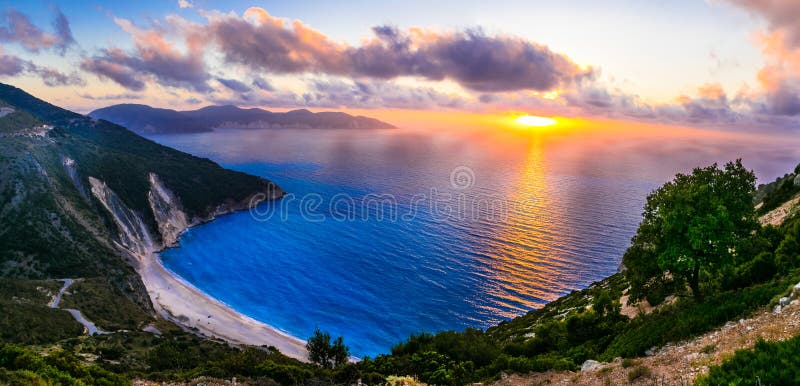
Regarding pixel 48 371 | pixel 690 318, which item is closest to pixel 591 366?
pixel 690 318

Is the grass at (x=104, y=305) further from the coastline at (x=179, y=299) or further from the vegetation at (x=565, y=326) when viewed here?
the coastline at (x=179, y=299)

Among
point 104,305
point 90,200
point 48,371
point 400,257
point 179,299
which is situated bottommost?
point 179,299

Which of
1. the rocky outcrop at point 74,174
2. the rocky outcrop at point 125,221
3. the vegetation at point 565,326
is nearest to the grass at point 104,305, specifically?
the vegetation at point 565,326

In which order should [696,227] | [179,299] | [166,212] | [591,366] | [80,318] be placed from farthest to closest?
1. [166,212]
2. [179,299]
3. [80,318]
4. [696,227]
5. [591,366]

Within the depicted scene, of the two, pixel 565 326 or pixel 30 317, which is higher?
pixel 565 326

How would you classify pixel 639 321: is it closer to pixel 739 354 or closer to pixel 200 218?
pixel 739 354

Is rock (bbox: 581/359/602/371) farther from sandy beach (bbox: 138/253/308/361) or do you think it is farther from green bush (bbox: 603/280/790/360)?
sandy beach (bbox: 138/253/308/361)

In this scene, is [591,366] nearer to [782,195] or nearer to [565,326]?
[565,326]

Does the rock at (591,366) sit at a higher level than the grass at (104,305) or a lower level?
higher
